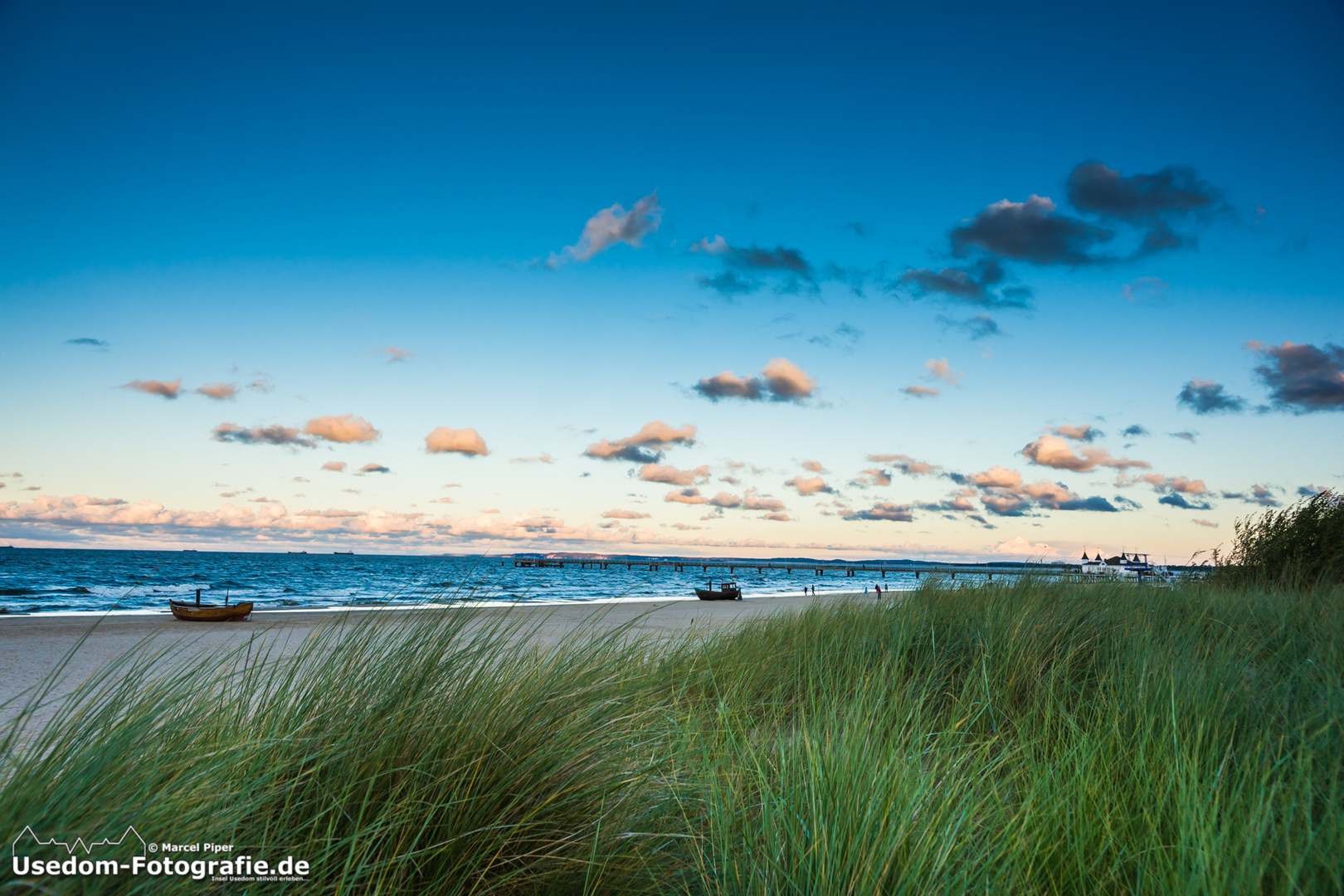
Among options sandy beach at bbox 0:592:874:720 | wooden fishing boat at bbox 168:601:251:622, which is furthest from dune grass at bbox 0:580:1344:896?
wooden fishing boat at bbox 168:601:251:622

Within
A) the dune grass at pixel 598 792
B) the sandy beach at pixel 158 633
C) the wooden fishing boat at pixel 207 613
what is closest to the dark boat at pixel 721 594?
the sandy beach at pixel 158 633

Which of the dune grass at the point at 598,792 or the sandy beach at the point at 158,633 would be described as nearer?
the dune grass at the point at 598,792

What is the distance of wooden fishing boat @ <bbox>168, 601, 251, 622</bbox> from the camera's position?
17594mm

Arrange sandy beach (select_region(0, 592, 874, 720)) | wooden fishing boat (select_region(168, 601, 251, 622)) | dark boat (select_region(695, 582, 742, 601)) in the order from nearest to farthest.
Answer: sandy beach (select_region(0, 592, 874, 720))
wooden fishing boat (select_region(168, 601, 251, 622))
dark boat (select_region(695, 582, 742, 601))

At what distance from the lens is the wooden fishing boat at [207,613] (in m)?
17.6

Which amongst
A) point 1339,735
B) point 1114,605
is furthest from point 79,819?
point 1114,605

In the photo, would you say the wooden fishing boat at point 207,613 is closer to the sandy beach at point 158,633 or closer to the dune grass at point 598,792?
the sandy beach at point 158,633

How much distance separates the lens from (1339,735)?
3082 mm

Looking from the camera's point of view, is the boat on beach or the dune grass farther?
the boat on beach

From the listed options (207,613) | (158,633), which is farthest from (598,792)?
(207,613)

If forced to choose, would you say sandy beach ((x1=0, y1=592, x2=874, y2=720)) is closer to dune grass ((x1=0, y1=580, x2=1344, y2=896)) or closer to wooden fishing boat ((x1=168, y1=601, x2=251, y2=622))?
wooden fishing boat ((x1=168, y1=601, x2=251, y2=622))

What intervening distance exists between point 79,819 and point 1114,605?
810cm

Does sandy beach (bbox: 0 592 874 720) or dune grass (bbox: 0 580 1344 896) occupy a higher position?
dune grass (bbox: 0 580 1344 896)

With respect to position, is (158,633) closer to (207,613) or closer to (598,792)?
(598,792)
